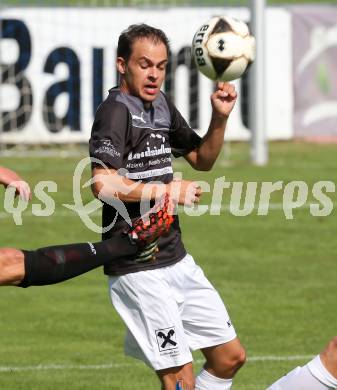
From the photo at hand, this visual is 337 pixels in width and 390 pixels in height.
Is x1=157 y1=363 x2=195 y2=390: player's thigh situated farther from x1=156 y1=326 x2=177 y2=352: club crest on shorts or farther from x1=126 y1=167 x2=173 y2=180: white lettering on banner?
x1=126 y1=167 x2=173 y2=180: white lettering on banner

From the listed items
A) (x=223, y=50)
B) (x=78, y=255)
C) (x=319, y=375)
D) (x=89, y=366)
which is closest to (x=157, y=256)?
(x=78, y=255)

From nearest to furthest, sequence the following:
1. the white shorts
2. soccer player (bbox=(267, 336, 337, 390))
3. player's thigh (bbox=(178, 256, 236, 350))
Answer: soccer player (bbox=(267, 336, 337, 390)), the white shorts, player's thigh (bbox=(178, 256, 236, 350))

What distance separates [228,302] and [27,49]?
10583 mm

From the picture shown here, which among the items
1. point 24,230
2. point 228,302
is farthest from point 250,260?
point 24,230

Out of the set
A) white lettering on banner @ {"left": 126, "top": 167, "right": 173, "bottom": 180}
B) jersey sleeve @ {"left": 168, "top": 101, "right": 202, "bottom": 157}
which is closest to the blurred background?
jersey sleeve @ {"left": 168, "top": 101, "right": 202, "bottom": 157}

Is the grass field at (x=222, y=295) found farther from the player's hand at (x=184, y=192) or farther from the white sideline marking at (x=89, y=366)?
the player's hand at (x=184, y=192)

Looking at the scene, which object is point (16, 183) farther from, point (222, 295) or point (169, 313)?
point (222, 295)

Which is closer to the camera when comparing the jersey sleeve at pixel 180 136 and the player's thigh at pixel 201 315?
the player's thigh at pixel 201 315

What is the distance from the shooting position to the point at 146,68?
6.84 metres

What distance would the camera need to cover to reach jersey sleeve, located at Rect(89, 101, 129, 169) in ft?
21.8

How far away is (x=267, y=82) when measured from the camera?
71.3 ft

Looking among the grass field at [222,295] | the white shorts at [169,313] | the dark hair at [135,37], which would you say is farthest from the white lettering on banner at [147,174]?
the grass field at [222,295]

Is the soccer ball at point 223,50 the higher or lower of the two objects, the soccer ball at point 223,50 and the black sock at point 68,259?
the higher

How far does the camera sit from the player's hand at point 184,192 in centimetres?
657
